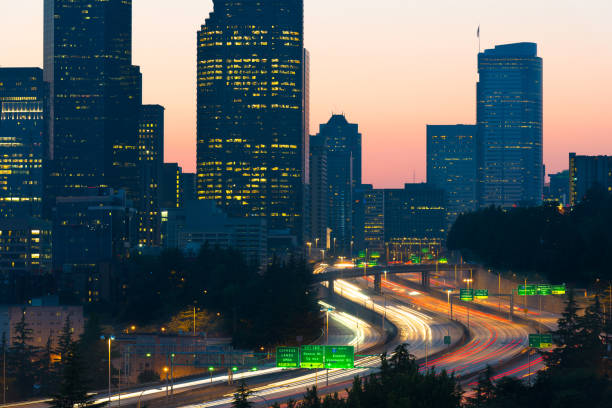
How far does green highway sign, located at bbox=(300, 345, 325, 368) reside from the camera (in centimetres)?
13488

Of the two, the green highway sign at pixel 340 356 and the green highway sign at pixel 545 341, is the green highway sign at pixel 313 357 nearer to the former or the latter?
the green highway sign at pixel 340 356

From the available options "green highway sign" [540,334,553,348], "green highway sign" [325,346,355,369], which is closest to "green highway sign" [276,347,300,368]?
"green highway sign" [325,346,355,369]

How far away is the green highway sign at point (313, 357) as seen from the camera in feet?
443

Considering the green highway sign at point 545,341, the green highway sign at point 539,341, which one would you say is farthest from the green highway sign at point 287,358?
the green highway sign at point 545,341

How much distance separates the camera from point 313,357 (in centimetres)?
13512

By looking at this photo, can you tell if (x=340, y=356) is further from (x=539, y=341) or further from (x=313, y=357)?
(x=539, y=341)

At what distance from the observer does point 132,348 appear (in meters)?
196

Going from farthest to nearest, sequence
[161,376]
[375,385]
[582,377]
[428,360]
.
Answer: [161,376] → [428,360] → [582,377] → [375,385]

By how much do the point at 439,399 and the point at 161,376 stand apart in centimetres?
10024

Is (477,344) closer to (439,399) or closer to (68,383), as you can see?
(439,399)

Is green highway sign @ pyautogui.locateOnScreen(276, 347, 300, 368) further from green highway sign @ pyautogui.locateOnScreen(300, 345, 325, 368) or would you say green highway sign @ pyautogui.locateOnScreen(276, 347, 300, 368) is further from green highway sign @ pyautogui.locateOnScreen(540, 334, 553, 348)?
green highway sign @ pyautogui.locateOnScreen(540, 334, 553, 348)

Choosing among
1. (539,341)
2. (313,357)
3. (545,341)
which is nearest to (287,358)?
(313,357)

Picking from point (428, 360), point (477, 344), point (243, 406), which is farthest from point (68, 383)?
point (477, 344)

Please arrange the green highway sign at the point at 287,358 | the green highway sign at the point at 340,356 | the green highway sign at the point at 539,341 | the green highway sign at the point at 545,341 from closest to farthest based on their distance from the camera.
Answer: the green highway sign at the point at 340,356, the green highway sign at the point at 287,358, the green highway sign at the point at 539,341, the green highway sign at the point at 545,341
